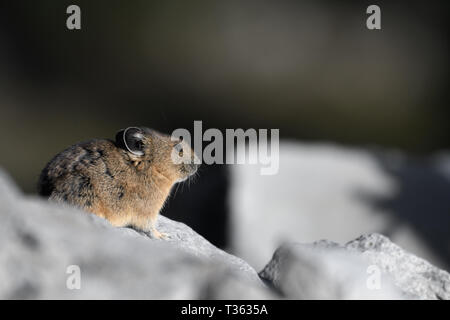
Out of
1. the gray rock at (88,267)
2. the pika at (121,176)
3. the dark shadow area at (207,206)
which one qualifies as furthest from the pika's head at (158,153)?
the dark shadow area at (207,206)

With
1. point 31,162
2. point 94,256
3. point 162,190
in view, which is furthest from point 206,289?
point 31,162

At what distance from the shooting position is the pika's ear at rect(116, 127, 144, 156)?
5012 mm

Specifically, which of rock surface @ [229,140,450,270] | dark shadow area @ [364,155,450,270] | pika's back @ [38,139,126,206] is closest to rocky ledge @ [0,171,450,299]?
pika's back @ [38,139,126,206]

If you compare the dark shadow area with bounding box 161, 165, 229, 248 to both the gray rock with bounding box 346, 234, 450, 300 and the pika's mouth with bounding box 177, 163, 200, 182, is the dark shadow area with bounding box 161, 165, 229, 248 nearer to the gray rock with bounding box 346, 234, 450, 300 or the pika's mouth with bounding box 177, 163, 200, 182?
the pika's mouth with bounding box 177, 163, 200, 182

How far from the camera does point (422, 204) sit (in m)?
9.98

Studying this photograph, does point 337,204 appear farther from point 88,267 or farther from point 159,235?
point 88,267

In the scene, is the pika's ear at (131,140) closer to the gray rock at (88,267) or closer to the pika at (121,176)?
the pika at (121,176)

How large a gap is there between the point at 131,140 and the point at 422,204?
5.90 m

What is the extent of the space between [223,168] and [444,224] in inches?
115

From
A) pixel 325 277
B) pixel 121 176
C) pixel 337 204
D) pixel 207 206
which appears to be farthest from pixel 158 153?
pixel 337 204

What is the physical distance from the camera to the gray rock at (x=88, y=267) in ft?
10.7

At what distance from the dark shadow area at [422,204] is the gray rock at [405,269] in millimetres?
4940

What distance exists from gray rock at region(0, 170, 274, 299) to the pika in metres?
1.28
